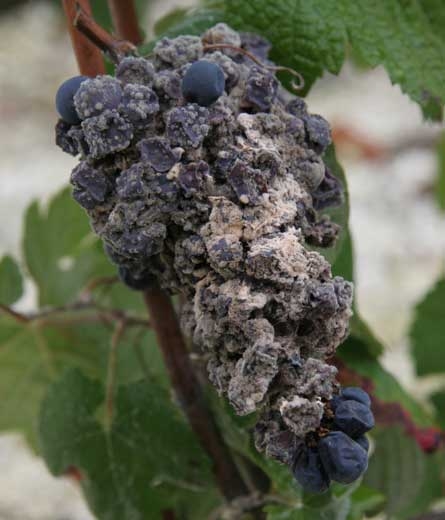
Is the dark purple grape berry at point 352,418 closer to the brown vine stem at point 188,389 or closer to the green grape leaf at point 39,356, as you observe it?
the brown vine stem at point 188,389

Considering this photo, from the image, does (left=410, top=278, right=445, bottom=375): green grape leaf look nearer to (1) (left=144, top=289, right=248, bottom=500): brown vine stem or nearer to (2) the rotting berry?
(1) (left=144, top=289, right=248, bottom=500): brown vine stem

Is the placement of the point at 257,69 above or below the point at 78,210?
above

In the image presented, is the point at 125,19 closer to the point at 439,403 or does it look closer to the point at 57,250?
the point at 57,250

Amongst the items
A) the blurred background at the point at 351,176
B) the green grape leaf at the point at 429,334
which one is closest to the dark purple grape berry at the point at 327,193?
the green grape leaf at the point at 429,334

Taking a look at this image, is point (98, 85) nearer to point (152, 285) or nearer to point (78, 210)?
point (152, 285)

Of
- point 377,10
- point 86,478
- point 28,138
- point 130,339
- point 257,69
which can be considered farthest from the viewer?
point 28,138

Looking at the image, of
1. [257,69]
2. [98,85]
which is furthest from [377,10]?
[98,85]
